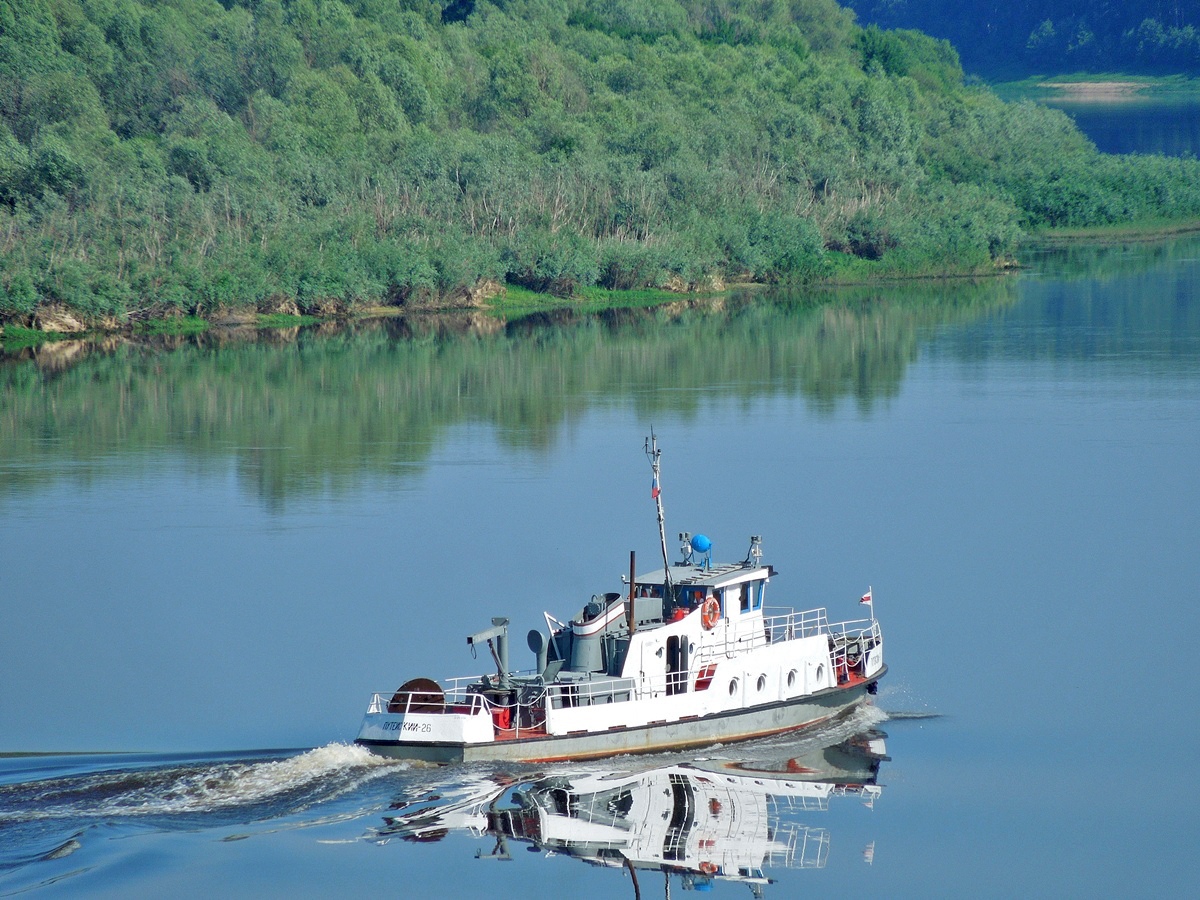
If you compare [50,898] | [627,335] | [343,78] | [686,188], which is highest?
[343,78]

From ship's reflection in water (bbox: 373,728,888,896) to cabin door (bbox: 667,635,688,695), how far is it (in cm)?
163

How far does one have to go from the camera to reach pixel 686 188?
11000cm

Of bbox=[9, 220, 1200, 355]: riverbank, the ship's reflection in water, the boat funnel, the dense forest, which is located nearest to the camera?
the ship's reflection in water

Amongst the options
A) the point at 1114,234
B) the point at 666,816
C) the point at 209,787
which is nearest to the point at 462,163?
the point at 1114,234

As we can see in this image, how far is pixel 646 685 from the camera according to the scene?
31062mm

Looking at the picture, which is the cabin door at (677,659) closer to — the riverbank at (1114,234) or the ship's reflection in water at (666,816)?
the ship's reflection in water at (666,816)

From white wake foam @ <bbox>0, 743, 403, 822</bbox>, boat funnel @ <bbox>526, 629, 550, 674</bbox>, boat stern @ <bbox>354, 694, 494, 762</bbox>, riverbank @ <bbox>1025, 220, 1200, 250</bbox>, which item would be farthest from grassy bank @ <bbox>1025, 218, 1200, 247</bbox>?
white wake foam @ <bbox>0, 743, 403, 822</bbox>

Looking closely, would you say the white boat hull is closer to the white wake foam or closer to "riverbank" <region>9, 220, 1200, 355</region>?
the white wake foam

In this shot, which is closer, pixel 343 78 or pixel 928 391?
pixel 928 391

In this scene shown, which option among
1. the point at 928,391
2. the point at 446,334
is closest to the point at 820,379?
the point at 928,391

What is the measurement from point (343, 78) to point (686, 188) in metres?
30.5

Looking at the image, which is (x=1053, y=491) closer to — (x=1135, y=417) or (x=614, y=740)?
(x=1135, y=417)

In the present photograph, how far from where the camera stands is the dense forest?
3499 inches

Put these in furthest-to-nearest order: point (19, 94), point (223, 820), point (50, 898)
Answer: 1. point (19, 94)
2. point (223, 820)
3. point (50, 898)
